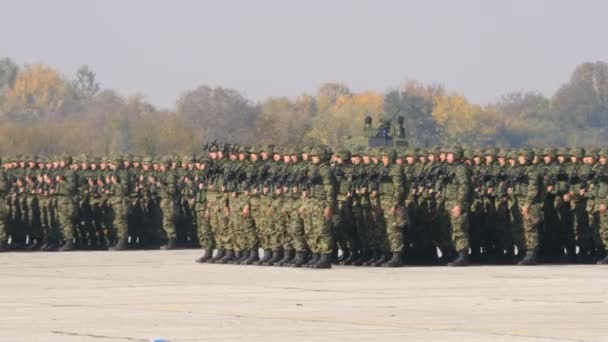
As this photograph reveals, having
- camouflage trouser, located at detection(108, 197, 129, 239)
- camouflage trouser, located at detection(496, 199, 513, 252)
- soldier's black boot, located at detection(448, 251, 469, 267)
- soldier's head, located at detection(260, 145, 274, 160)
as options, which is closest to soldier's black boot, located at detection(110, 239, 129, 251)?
camouflage trouser, located at detection(108, 197, 129, 239)

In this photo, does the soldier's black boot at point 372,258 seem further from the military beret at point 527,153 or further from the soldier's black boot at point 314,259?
the military beret at point 527,153

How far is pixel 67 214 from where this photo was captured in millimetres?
29797

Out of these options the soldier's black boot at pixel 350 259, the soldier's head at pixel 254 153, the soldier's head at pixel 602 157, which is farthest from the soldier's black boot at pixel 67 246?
the soldier's head at pixel 602 157

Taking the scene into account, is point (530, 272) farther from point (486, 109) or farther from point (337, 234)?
point (486, 109)

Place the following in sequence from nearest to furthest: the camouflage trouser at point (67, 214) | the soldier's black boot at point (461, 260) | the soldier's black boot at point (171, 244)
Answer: the soldier's black boot at point (461, 260) → the camouflage trouser at point (67, 214) → the soldier's black boot at point (171, 244)

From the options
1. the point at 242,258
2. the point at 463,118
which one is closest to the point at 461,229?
the point at 242,258

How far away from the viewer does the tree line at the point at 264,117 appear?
2549 inches

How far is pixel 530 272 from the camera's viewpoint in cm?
2175

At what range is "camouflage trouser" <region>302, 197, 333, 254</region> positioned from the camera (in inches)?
898

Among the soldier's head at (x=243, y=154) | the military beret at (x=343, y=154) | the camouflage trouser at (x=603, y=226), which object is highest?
the soldier's head at (x=243, y=154)

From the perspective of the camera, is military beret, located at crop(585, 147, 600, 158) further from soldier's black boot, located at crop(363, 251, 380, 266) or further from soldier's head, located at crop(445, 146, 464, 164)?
soldier's black boot, located at crop(363, 251, 380, 266)

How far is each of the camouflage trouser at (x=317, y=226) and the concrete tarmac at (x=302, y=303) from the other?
348mm

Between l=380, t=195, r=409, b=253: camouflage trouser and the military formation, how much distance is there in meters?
0.01

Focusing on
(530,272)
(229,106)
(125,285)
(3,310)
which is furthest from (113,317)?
(229,106)
